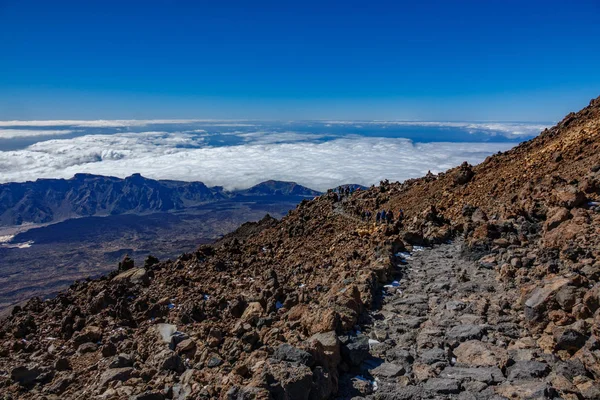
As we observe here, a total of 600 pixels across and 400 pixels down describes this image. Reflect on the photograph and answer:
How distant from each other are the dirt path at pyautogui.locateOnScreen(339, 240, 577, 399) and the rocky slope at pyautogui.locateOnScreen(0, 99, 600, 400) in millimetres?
32

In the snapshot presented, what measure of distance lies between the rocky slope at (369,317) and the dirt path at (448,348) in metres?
0.03

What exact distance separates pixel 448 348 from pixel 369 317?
224 centimetres

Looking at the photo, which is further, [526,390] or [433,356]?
[433,356]

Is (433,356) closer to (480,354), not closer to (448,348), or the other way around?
(448,348)

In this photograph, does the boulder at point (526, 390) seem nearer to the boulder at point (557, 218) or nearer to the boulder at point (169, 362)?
the boulder at point (169, 362)

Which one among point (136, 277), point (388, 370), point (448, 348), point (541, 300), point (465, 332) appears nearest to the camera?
point (388, 370)

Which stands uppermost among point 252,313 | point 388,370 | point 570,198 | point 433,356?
point 570,198

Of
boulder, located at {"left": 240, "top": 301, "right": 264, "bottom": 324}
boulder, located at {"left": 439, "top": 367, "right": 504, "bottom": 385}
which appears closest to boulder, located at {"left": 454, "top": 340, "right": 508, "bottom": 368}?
boulder, located at {"left": 439, "top": 367, "right": 504, "bottom": 385}

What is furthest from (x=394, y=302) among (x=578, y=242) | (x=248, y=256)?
(x=248, y=256)

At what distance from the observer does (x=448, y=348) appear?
7.91m

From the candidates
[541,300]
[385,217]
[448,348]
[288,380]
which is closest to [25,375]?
[288,380]

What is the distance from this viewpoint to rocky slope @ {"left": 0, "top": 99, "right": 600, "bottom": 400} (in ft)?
22.6

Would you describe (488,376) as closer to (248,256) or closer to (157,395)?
→ (157,395)

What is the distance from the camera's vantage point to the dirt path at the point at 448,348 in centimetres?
671
